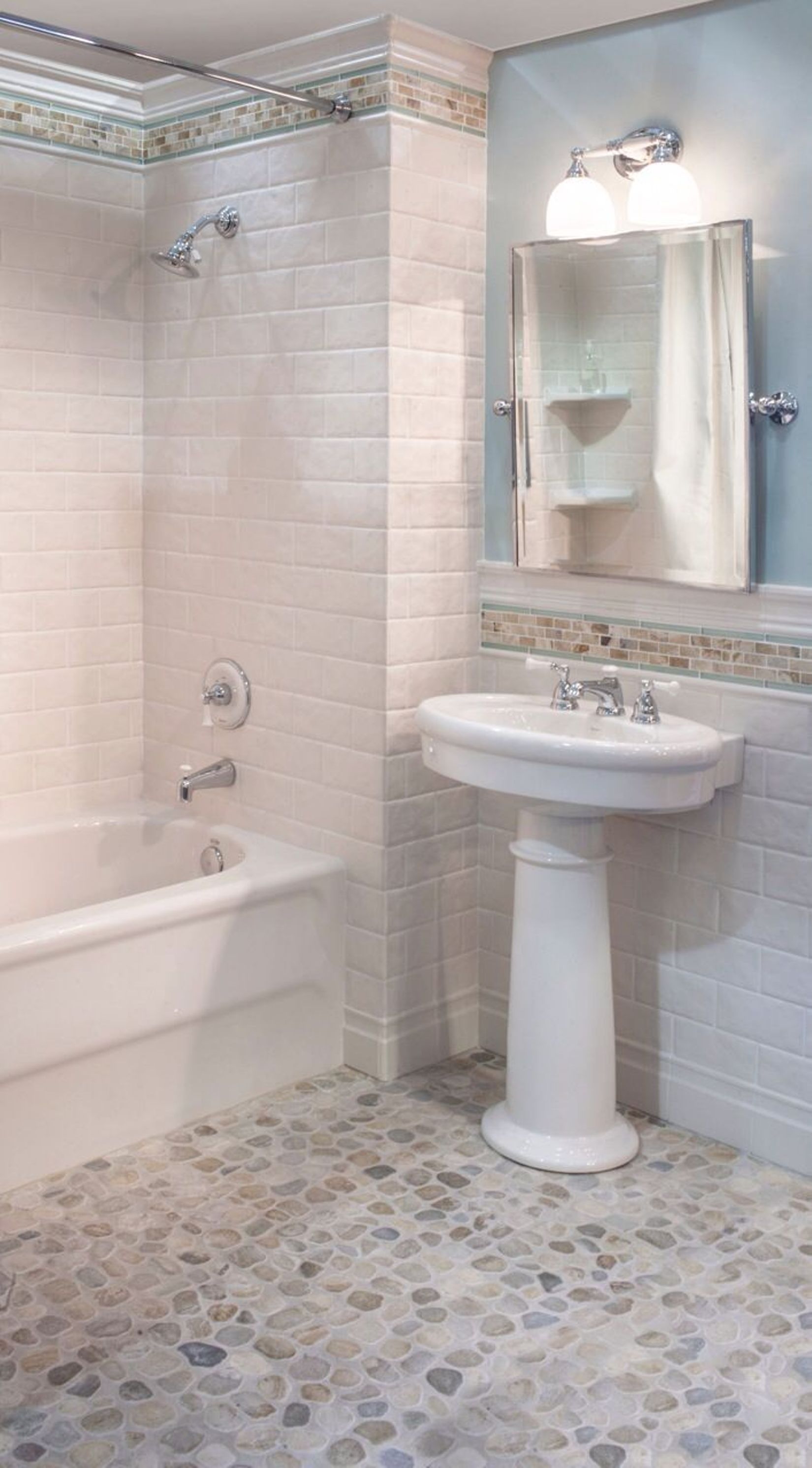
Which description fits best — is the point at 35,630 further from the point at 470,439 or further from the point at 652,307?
the point at 652,307

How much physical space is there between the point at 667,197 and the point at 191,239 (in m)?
1.17

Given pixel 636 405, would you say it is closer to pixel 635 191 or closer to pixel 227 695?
pixel 635 191

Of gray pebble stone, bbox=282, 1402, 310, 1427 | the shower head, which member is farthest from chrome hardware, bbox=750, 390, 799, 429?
gray pebble stone, bbox=282, 1402, 310, 1427

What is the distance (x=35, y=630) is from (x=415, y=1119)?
1.55 metres

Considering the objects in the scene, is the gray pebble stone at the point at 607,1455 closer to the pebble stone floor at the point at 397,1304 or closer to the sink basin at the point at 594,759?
the pebble stone floor at the point at 397,1304

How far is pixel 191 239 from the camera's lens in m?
3.47

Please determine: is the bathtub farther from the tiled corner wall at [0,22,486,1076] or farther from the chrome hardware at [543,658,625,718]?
the chrome hardware at [543,658,625,718]

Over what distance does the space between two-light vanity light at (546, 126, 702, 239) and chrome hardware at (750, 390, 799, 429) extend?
40 centimetres

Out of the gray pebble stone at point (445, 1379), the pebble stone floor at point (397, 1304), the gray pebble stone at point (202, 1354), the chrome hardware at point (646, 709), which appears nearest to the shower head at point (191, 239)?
the chrome hardware at point (646, 709)

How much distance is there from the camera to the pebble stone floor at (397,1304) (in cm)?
220

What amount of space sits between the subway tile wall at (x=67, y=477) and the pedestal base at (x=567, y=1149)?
4.92 feet

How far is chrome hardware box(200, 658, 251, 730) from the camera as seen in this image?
12.0 ft

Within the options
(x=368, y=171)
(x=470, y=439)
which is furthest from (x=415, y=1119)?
(x=368, y=171)

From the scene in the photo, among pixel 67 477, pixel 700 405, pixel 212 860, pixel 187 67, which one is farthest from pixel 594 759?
pixel 67 477
